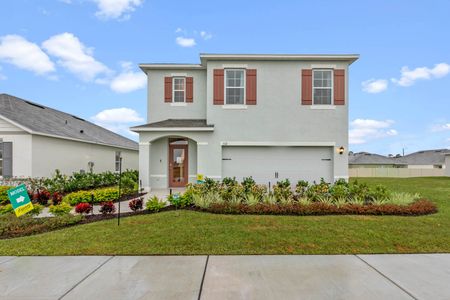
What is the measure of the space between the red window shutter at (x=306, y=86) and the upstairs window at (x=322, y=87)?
0.75ft

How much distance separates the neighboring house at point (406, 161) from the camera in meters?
41.8

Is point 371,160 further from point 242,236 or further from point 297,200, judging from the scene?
point 242,236

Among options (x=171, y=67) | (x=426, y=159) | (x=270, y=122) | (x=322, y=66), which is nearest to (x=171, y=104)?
(x=171, y=67)

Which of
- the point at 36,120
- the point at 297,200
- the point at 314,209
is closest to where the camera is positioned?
the point at 314,209

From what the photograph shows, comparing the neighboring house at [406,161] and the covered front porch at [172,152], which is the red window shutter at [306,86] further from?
the neighboring house at [406,161]

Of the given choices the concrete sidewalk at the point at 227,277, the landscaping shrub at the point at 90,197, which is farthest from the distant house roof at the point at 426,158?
the landscaping shrub at the point at 90,197

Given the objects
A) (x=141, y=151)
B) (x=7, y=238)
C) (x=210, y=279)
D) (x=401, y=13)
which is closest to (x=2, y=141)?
(x=141, y=151)

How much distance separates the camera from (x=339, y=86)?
39.7 ft

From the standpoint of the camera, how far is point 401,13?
11062mm

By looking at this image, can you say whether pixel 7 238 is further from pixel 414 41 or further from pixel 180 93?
pixel 414 41

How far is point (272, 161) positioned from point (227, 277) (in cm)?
900

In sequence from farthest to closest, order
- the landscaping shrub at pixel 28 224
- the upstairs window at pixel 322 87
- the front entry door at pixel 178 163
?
the front entry door at pixel 178 163 < the upstairs window at pixel 322 87 < the landscaping shrub at pixel 28 224

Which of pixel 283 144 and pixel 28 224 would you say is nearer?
pixel 28 224

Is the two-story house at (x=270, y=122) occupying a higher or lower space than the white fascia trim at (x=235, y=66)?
lower
